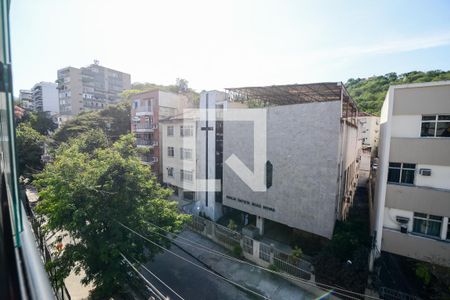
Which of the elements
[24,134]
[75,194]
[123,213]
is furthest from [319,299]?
[24,134]

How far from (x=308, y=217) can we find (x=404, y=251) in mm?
4553

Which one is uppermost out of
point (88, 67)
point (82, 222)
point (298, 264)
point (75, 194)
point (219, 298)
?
point (88, 67)

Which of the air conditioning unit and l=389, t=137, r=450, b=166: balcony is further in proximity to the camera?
the air conditioning unit

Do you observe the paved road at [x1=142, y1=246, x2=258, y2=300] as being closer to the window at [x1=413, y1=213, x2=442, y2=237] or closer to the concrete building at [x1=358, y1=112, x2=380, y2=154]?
the window at [x1=413, y1=213, x2=442, y2=237]

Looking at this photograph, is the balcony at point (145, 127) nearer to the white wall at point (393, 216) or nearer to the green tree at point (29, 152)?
the green tree at point (29, 152)

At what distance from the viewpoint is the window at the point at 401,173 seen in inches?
382

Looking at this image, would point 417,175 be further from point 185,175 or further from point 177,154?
point 177,154

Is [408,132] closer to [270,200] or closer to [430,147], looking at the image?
[430,147]

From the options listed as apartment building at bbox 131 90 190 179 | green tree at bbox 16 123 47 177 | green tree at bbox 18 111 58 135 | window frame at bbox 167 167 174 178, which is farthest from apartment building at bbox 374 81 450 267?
green tree at bbox 18 111 58 135

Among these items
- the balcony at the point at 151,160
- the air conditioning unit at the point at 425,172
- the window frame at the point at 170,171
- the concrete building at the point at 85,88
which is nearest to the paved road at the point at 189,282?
the window frame at the point at 170,171

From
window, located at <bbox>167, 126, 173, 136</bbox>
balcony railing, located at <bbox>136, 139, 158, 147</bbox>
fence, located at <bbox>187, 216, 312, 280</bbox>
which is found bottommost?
fence, located at <bbox>187, 216, 312, 280</bbox>

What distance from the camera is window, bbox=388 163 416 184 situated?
970 centimetres

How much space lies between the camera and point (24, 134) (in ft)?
83.9

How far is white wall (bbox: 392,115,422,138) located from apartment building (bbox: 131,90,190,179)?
19.6 m
